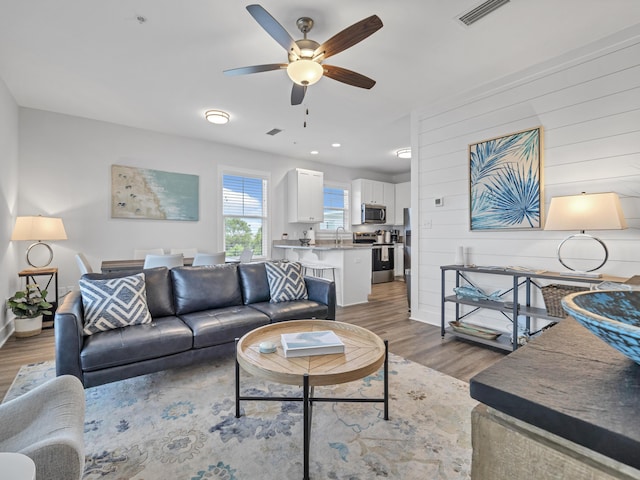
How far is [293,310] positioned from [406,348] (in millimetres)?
1189

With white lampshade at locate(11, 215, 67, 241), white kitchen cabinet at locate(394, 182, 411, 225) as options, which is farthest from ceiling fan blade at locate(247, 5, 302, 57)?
white kitchen cabinet at locate(394, 182, 411, 225)

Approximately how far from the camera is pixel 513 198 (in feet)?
10.4

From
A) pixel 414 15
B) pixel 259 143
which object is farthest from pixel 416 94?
pixel 259 143

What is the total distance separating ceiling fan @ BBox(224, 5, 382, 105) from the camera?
2.04 m

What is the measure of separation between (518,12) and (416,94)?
1361 millimetres

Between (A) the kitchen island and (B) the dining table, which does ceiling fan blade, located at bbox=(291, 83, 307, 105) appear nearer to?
(A) the kitchen island

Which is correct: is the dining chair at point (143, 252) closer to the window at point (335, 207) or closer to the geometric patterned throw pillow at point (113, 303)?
the geometric patterned throw pillow at point (113, 303)

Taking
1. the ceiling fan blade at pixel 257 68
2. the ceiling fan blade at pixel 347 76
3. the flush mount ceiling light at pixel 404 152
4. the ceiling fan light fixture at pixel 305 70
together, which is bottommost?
the ceiling fan light fixture at pixel 305 70

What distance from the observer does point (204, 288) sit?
2.99 metres

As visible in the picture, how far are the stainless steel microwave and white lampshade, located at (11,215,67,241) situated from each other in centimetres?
556

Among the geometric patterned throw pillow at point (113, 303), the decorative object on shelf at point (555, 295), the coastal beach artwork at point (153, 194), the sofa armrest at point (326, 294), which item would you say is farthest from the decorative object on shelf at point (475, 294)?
the coastal beach artwork at point (153, 194)

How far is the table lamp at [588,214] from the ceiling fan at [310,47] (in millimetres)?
1896

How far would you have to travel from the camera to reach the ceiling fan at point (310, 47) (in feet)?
6.68

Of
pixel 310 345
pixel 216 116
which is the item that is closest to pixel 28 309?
pixel 216 116
